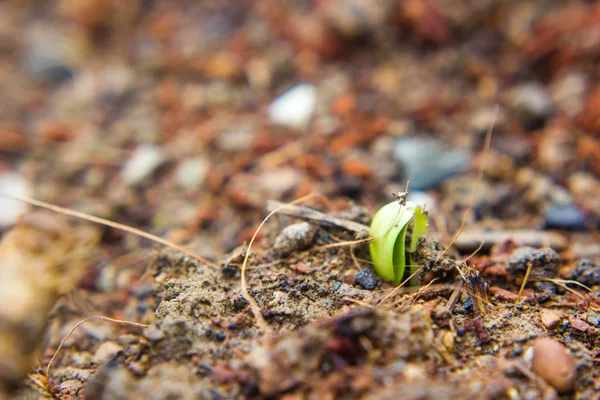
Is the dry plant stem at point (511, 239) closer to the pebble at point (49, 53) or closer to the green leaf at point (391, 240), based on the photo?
the green leaf at point (391, 240)

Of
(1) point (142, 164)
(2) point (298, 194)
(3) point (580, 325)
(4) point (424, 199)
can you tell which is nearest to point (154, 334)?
(2) point (298, 194)

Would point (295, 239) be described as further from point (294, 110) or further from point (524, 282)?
point (294, 110)

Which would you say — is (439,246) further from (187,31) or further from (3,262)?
(187,31)

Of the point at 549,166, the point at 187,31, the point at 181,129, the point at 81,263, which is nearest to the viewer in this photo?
the point at 81,263

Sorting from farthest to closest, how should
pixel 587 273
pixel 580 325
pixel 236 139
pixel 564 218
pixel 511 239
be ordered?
pixel 236 139, pixel 564 218, pixel 511 239, pixel 587 273, pixel 580 325

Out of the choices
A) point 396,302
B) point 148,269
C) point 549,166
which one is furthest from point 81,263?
point 549,166

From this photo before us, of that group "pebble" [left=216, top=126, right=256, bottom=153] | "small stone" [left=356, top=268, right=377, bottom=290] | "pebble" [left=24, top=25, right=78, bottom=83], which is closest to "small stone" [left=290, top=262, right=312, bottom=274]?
"small stone" [left=356, top=268, right=377, bottom=290]

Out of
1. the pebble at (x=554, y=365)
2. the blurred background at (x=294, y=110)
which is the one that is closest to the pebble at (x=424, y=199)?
the blurred background at (x=294, y=110)
